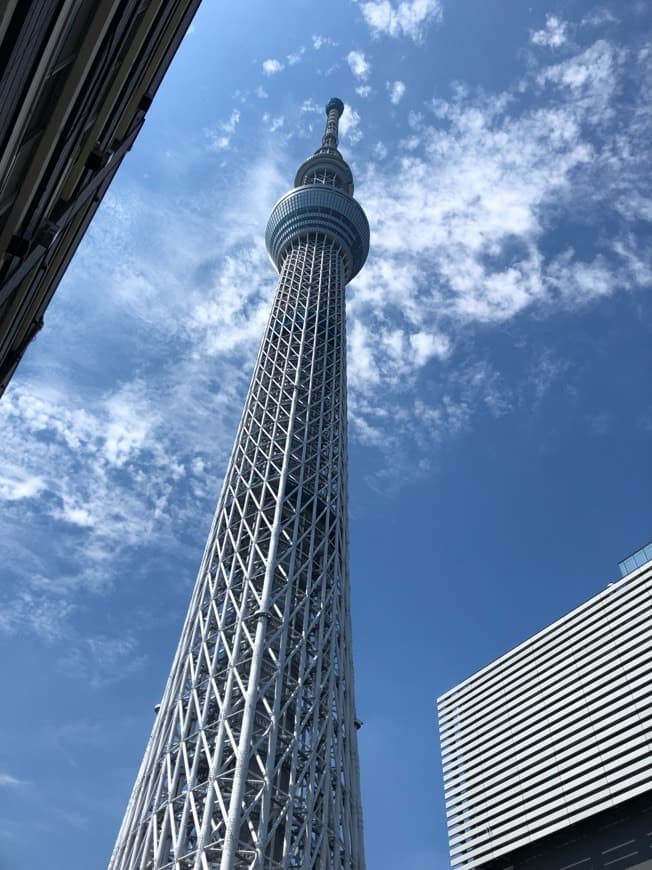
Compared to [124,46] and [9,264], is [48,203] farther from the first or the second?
[124,46]

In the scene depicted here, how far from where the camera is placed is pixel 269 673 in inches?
1427

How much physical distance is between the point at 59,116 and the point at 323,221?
199ft

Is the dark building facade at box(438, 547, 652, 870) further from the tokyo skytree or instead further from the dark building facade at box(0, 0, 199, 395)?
the dark building facade at box(0, 0, 199, 395)

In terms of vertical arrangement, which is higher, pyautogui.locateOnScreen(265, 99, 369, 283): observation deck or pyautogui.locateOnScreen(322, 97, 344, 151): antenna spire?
pyautogui.locateOnScreen(322, 97, 344, 151): antenna spire

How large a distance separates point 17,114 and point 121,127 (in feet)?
35.0

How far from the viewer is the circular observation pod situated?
70312mm

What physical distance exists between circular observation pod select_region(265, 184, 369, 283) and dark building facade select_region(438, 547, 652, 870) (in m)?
38.5

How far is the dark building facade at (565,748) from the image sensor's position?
157ft

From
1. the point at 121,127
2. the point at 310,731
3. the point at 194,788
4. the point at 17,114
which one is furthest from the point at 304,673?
the point at 17,114

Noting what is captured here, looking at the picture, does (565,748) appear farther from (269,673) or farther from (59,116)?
(59,116)

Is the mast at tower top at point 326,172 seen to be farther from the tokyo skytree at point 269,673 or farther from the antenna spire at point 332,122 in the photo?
the tokyo skytree at point 269,673

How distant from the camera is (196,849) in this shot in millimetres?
29391

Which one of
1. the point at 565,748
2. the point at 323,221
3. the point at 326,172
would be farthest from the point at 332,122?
the point at 565,748

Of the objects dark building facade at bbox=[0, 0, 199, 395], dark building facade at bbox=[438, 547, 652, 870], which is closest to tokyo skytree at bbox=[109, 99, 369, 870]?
dark building facade at bbox=[0, 0, 199, 395]
